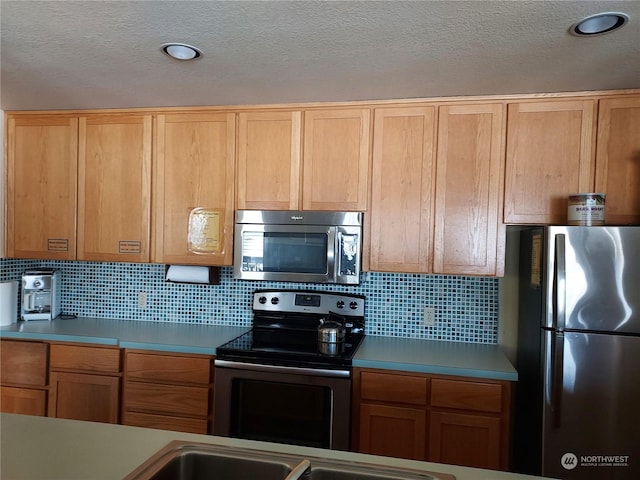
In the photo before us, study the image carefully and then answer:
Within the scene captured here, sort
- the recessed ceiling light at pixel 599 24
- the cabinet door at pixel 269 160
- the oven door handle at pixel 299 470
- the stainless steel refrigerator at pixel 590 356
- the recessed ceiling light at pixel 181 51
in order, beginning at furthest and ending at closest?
the cabinet door at pixel 269 160 < the stainless steel refrigerator at pixel 590 356 < the recessed ceiling light at pixel 181 51 < the recessed ceiling light at pixel 599 24 < the oven door handle at pixel 299 470

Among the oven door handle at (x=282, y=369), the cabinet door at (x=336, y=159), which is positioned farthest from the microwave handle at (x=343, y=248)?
the oven door handle at (x=282, y=369)

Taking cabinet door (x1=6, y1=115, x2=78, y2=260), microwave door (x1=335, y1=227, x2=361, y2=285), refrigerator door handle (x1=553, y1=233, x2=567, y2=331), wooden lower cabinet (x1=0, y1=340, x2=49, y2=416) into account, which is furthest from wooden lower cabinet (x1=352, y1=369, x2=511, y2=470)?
cabinet door (x1=6, y1=115, x2=78, y2=260)

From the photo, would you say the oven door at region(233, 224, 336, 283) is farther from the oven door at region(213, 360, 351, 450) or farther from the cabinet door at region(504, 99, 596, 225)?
the cabinet door at region(504, 99, 596, 225)

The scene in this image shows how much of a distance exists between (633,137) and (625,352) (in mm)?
1030

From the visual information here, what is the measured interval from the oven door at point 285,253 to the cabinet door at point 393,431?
28.3 inches

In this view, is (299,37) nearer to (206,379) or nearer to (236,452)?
(236,452)

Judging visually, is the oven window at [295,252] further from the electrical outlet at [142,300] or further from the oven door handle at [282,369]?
the electrical outlet at [142,300]

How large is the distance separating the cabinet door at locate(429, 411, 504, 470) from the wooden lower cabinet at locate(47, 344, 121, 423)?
5.66 feet

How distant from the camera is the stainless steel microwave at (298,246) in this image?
2453mm

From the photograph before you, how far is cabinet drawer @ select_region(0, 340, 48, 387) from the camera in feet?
8.54

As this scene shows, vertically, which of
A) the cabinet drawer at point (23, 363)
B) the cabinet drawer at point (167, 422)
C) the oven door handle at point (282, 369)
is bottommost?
the cabinet drawer at point (167, 422)

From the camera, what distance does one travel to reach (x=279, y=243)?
255 cm

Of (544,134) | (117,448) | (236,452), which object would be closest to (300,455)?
(236,452)

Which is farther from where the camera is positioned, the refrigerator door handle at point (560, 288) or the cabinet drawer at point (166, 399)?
the cabinet drawer at point (166, 399)
